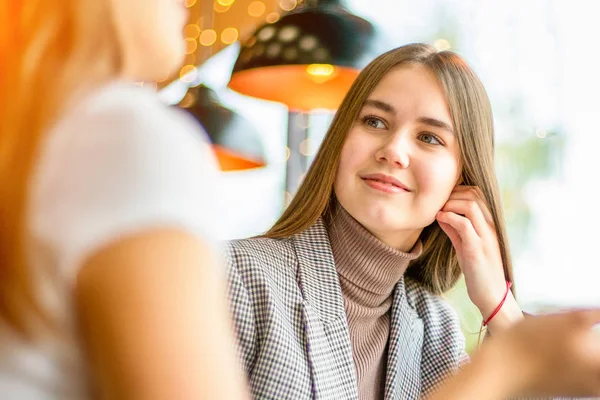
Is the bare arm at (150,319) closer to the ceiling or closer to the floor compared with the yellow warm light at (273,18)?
closer to the ceiling

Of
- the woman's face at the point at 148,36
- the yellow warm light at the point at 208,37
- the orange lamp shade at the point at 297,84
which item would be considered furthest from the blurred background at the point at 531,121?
the woman's face at the point at 148,36

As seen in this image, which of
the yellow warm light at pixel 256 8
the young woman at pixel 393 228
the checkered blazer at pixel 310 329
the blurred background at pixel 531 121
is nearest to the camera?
the checkered blazer at pixel 310 329

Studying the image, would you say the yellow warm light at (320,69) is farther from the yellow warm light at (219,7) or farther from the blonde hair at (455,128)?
the yellow warm light at (219,7)

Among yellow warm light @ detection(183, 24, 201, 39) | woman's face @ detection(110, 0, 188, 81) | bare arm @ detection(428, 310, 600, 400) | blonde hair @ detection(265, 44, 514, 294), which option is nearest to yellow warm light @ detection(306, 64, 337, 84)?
blonde hair @ detection(265, 44, 514, 294)

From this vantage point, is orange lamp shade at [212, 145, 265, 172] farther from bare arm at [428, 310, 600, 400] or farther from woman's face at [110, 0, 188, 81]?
woman's face at [110, 0, 188, 81]

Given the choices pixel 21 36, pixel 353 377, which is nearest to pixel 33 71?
pixel 21 36

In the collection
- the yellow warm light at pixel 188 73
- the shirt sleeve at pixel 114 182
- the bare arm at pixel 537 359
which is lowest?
the yellow warm light at pixel 188 73

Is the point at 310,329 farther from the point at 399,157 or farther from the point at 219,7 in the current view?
the point at 219,7

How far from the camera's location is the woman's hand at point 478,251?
5.61 ft

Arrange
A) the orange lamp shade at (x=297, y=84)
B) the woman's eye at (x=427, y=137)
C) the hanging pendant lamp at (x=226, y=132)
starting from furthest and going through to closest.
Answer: the hanging pendant lamp at (x=226, y=132) < the orange lamp shade at (x=297, y=84) < the woman's eye at (x=427, y=137)

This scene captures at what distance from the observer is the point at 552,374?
0.76 meters

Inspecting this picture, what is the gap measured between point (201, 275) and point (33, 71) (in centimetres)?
15

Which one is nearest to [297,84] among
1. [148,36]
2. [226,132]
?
[226,132]

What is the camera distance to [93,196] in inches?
17.5
